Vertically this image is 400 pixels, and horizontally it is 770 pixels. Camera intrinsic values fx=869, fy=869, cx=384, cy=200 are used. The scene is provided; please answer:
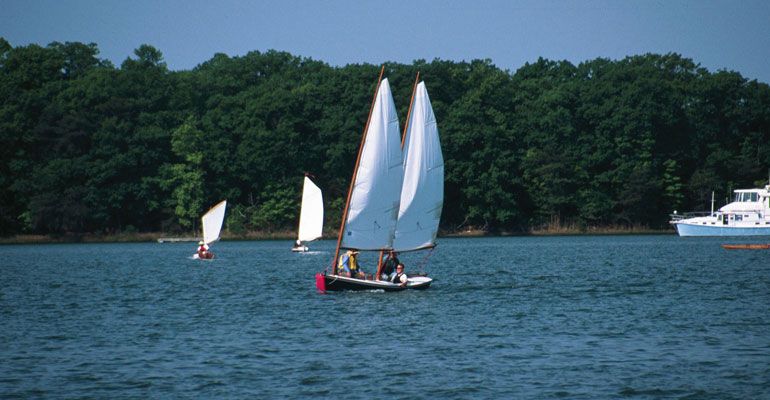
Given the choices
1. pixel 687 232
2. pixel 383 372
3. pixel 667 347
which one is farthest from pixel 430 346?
pixel 687 232

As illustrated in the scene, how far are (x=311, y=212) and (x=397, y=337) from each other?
6072 cm

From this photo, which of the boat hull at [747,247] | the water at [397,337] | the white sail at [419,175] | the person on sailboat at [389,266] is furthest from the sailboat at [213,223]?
the person on sailboat at [389,266]

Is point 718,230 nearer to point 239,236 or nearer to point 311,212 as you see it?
point 311,212

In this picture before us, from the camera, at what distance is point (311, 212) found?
89.6 meters

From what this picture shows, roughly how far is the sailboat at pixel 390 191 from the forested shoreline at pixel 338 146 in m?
79.8

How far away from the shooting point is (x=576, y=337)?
94.4ft

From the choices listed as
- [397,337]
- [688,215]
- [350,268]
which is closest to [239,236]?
[688,215]

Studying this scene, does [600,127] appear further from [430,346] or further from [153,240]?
[430,346]

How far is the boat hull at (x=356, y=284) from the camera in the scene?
40312 mm

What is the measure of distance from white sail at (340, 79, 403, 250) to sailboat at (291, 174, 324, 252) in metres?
47.1

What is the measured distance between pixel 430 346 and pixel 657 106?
104991mm

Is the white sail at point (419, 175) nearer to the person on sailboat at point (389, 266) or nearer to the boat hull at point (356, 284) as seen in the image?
the person on sailboat at point (389, 266)

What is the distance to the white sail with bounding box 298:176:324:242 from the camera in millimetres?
88438

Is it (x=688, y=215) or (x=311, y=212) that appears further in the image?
(x=688, y=215)
